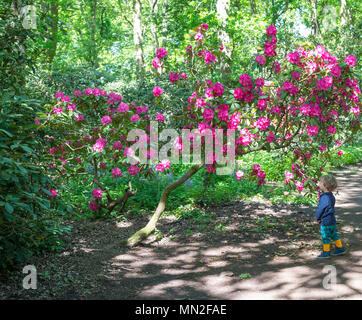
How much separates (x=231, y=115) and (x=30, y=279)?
3144 mm

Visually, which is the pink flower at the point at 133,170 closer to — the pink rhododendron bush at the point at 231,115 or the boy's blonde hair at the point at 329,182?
the pink rhododendron bush at the point at 231,115

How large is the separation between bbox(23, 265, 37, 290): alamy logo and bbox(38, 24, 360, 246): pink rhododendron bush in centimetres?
121

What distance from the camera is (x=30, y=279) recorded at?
4.02 m

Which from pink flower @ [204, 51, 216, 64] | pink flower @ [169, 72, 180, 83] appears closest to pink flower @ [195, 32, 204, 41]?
pink flower @ [204, 51, 216, 64]

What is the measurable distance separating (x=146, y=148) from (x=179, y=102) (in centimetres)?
102

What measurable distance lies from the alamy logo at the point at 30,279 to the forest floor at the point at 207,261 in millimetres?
70

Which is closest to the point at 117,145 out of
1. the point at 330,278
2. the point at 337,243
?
the point at 337,243

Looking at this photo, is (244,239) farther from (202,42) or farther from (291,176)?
(202,42)

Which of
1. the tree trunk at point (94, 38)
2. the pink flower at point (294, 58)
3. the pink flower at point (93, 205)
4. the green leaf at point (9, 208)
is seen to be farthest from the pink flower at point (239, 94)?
the tree trunk at point (94, 38)

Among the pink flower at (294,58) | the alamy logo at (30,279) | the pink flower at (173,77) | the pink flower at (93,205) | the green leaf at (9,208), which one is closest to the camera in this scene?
the green leaf at (9,208)

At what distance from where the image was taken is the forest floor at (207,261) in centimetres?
390

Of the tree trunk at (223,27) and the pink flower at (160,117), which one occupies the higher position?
the tree trunk at (223,27)

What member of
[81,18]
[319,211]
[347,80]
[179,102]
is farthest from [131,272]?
[81,18]

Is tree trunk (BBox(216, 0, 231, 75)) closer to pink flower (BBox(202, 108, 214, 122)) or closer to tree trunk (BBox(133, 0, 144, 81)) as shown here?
tree trunk (BBox(133, 0, 144, 81))
